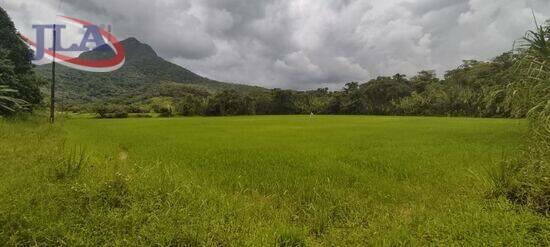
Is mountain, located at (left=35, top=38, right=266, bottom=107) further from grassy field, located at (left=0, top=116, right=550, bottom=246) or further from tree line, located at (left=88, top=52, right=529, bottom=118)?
grassy field, located at (left=0, top=116, right=550, bottom=246)

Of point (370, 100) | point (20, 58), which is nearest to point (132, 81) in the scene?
point (370, 100)

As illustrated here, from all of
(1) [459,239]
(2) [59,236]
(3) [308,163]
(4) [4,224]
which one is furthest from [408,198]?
(4) [4,224]

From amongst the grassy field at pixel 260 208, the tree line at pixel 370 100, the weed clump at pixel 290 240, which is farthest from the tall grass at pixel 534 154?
the tree line at pixel 370 100

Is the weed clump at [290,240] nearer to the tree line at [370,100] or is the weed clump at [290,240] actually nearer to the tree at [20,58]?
the tree at [20,58]

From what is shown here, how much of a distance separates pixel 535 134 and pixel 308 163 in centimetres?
505

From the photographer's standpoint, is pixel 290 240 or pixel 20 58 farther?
pixel 20 58

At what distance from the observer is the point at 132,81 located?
5187 inches

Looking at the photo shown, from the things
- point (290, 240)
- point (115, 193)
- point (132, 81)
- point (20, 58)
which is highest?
point (132, 81)

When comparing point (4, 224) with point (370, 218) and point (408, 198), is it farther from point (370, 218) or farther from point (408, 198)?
point (408, 198)

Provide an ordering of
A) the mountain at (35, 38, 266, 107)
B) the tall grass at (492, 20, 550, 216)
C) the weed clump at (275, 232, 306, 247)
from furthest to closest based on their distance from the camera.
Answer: the mountain at (35, 38, 266, 107)
the tall grass at (492, 20, 550, 216)
the weed clump at (275, 232, 306, 247)

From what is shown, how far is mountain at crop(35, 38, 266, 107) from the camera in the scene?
95875 mm

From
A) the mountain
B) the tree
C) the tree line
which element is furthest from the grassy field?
the mountain

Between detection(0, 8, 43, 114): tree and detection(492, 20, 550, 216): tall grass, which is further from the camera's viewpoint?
detection(0, 8, 43, 114): tree

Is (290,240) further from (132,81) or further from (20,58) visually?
(132,81)
